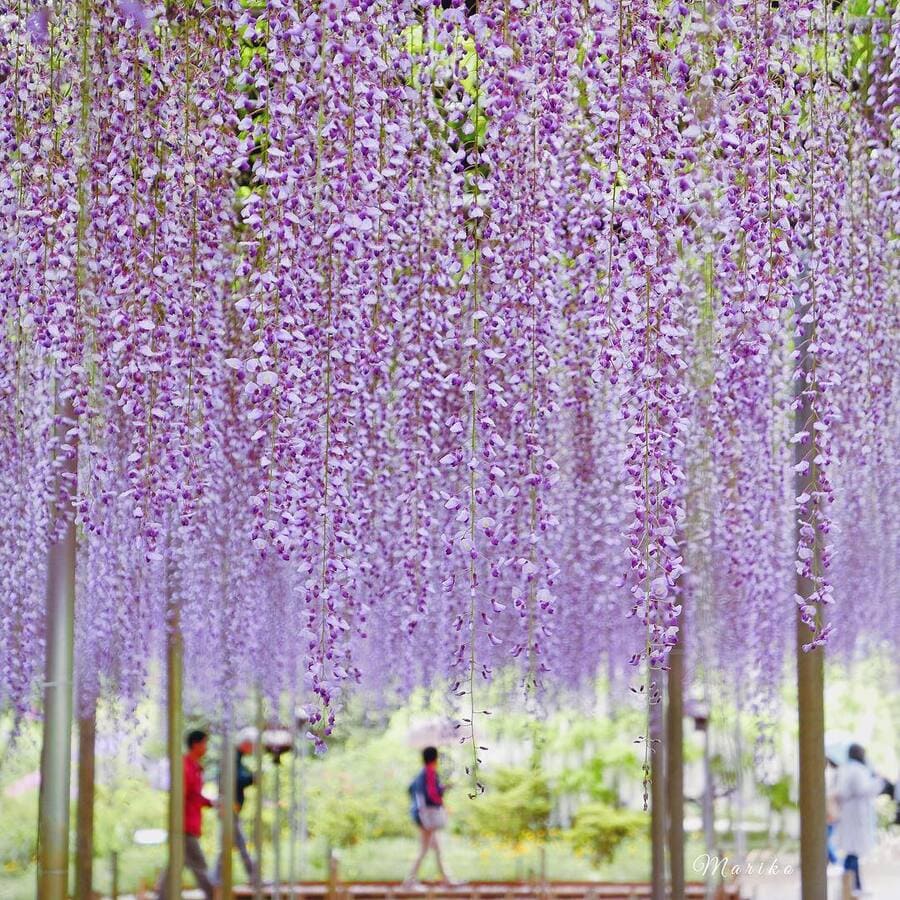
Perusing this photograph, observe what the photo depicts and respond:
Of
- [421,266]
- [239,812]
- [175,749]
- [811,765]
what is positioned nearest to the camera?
[421,266]

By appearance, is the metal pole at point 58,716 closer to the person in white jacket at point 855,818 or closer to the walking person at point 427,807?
the person in white jacket at point 855,818

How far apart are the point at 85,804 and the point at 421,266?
390 cm

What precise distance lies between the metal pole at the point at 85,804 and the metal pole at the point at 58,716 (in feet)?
10.0

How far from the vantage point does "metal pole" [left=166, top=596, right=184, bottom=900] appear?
632 centimetres

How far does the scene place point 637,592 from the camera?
2.79 m

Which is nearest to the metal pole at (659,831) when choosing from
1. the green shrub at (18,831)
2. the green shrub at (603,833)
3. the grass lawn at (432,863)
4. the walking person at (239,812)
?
the walking person at (239,812)

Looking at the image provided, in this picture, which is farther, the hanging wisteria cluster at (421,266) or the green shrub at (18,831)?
the green shrub at (18,831)

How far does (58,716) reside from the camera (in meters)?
3.92

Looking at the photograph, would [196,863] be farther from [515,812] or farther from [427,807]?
[515,812]

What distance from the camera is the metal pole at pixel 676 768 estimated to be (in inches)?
241

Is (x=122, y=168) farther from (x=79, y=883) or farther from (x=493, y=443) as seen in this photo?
(x=79, y=883)

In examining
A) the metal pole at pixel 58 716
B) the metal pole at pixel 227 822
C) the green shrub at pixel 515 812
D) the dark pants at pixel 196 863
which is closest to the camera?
the metal pole at pixel 58 716

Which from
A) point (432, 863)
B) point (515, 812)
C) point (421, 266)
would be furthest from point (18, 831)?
point (421, 266)

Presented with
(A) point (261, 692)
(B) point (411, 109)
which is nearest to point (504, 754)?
(A) point (261, 692)
